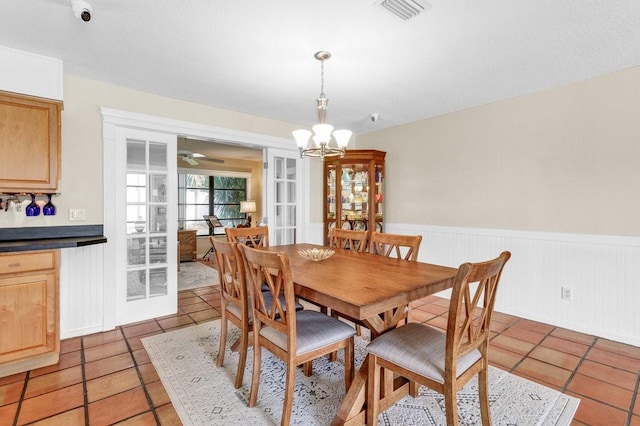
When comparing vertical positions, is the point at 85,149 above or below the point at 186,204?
above

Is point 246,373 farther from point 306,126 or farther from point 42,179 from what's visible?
point 306,126

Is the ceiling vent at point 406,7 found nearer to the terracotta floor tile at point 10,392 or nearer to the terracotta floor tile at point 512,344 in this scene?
the terracotta floor tile at point 512,344

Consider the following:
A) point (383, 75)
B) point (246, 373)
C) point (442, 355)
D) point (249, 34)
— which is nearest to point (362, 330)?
point (246, 373)

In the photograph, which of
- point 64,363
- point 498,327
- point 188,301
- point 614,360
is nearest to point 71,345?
point 64,363

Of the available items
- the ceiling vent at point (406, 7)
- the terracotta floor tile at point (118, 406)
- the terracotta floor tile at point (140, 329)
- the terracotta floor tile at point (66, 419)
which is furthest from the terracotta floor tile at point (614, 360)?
the terracotta floor tile at point (140, 329)

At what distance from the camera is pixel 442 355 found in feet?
4.76

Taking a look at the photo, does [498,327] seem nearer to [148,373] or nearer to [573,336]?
[573,336]

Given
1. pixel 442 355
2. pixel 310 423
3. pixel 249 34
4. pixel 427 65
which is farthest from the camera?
pixel 427 65

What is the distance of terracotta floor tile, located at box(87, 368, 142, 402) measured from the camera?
6.43ft

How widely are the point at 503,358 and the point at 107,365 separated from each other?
118 inches

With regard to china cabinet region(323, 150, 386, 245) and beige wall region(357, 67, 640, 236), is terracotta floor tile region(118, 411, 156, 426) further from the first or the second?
beige wall region(357, 67, 640, 236)

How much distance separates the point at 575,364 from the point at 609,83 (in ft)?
7.92

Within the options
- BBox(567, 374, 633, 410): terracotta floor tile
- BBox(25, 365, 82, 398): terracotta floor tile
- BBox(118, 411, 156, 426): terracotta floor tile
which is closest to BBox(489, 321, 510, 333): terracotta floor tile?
BBox(567, 374, 633, 410): terracotta floor tile

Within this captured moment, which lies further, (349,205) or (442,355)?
(349,205)
